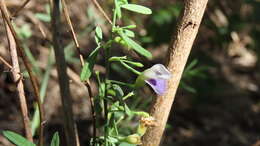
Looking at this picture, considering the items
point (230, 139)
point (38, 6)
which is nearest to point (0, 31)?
point (38, 6)

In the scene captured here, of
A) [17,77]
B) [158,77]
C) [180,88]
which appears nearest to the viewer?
[158,77]

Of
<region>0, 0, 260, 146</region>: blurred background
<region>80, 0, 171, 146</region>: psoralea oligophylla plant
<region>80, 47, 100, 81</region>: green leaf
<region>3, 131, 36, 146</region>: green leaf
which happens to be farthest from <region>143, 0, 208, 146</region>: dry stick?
<region>0, 0, 260, 146</region>: blurred background

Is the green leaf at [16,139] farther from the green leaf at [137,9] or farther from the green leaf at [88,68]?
the green leaf at [137,9]

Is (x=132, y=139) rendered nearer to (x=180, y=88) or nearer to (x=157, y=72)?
(x=157, y=72)

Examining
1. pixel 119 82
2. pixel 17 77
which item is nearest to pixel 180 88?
pixel 17 77

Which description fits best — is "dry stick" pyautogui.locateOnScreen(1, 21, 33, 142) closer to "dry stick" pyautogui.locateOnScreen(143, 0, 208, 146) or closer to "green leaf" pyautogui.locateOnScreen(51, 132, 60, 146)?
"green leaf" pyautogui.locateOnScreen(51, 132, 60, 146)

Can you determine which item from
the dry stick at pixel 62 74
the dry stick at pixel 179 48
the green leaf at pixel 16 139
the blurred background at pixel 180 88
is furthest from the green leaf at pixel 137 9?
the blurred background at pixel 180 88
